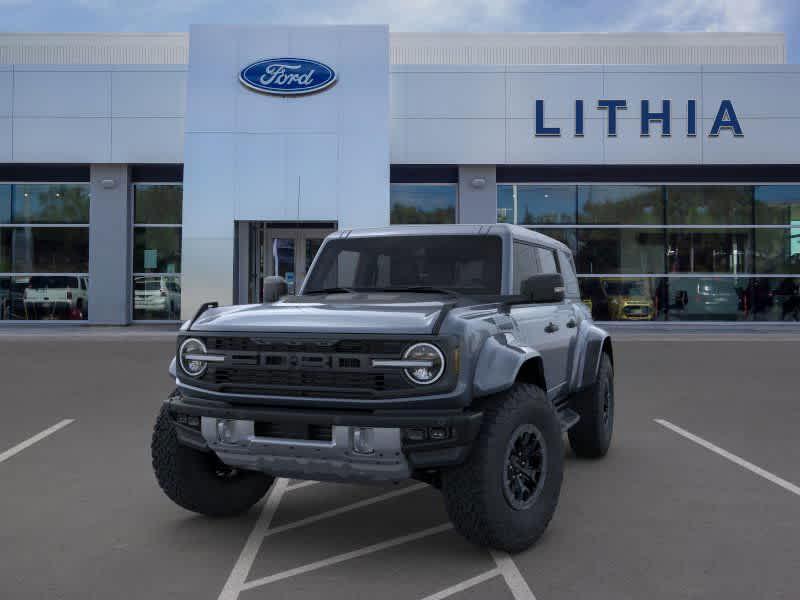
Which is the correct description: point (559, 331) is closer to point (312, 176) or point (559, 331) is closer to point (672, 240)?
point (312, 176)

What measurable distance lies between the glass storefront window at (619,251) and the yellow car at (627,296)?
36 cm

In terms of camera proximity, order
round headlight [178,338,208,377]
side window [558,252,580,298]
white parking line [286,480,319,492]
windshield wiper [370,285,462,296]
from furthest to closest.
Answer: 1. side window [558,252,580,298]
2. white parking line [286,480,319,492]
3. windshield wiper [370,285,462,296]
4. round headlight [178,338,208,377]

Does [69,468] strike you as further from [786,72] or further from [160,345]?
[786,72]

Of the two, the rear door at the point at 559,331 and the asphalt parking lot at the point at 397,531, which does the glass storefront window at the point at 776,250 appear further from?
the rear door at the point at 559,331

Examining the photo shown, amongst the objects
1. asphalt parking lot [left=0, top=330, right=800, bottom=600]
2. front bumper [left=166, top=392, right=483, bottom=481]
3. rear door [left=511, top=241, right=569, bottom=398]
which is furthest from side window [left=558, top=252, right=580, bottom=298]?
front bumper [left=166, top=392, right=483, bottom=481]

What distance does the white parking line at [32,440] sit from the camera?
23.8 feet

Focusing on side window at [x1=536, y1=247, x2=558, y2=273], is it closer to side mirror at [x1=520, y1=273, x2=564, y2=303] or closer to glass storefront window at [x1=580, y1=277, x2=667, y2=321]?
side mirror at [x1=520, y1=273, x2=564, y2=303]

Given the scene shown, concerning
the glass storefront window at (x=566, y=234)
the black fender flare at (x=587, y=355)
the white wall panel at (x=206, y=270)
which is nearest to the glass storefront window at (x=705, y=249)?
the glass storefront window at (x=566, y=234)

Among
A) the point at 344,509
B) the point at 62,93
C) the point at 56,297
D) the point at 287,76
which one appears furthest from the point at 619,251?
the point at 344,509

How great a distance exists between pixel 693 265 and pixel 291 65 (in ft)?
42.8

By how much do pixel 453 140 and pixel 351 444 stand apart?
1998cm

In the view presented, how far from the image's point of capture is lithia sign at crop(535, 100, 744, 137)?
2325 centimetres

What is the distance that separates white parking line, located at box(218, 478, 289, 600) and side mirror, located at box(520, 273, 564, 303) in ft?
6.98

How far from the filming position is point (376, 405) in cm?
419
